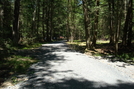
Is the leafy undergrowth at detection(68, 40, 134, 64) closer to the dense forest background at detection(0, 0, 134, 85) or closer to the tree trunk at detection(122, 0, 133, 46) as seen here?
the dense forest background at detection(0, 0, 134, 85)

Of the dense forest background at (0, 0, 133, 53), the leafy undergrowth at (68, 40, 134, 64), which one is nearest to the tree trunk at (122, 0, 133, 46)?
the dense forest background at (0, 0, 133, 53)

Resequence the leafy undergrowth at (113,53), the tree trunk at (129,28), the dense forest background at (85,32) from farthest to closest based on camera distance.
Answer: the tree trunk at (129,28) → the leafy undergrowth at (113,53) → the dense forest background at (85,32)

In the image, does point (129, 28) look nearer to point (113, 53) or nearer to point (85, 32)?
point (113, 53)

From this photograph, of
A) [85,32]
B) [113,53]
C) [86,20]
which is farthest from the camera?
[85,32]

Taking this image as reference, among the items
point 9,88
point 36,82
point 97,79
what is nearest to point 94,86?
point 97,79

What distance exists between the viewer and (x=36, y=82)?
14.5ft

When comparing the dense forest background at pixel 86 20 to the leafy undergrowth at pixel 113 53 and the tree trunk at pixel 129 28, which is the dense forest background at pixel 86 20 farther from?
the leafy undergrowth at pixel 113 53

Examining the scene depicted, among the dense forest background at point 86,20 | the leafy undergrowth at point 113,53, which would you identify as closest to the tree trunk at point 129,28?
the dense forest background at point 86,20

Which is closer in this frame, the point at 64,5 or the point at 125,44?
the point at 125,44

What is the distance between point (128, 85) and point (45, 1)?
27.9 m

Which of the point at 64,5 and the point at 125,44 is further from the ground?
the point at 64,5

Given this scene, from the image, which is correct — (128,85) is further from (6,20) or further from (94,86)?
(6,20)

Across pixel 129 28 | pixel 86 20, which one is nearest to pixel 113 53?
pixel 129 28

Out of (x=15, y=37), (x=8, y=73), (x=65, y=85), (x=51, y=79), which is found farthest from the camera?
(x=15, y=37)
